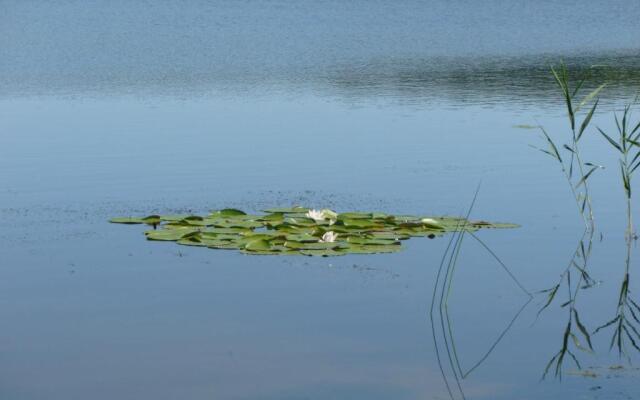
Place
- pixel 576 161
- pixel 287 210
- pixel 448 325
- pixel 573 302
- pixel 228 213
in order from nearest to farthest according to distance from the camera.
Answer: pixel 448 325 → pixel 573 302 → pixel 228 213 → pixel 287 210 → pixel 576 161

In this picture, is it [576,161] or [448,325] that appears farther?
[576,161]

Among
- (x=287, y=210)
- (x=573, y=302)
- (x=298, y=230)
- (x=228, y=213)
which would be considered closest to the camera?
(x=573, y=302)

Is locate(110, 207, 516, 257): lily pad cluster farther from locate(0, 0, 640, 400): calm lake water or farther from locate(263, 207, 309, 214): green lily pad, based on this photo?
locate(0, 0, 640, 400): calm lake water

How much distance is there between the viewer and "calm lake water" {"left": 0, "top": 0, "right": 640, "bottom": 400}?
24.8ft

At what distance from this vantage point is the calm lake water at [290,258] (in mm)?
Answer: 7574

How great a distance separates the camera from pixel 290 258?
10609 millimetres

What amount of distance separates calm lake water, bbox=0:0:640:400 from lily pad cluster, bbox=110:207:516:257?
0.15m

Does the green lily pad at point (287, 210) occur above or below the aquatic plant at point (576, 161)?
below

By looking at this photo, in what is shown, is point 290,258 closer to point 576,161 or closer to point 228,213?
point 228,213

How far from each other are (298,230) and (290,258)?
2.14 ft

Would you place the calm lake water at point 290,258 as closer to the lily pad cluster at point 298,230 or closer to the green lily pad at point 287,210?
the lily pad cluster at point 298,230

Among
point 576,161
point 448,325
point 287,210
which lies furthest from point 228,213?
point 576,161

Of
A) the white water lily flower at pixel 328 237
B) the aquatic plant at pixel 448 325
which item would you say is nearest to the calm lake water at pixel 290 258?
the aquatic plant at pixel 448 325

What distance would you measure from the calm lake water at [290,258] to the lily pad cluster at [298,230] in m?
0.15
